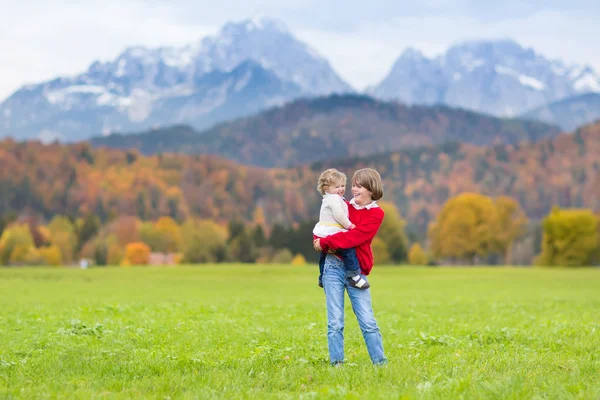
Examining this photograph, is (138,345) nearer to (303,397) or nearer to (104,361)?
(104,361)

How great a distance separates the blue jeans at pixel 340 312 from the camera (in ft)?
33.9

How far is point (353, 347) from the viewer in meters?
12.9

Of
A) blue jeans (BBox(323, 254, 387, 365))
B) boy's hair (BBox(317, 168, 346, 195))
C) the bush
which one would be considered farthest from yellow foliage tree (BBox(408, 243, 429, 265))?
boy's hair (BBox(317, 168, 346, 195))

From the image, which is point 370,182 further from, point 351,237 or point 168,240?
point 168,240

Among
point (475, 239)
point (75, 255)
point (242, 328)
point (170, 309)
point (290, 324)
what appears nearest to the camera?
point (242, 328)

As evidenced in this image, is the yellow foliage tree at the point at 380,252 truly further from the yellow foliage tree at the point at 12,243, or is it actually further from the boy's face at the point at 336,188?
the boy's face at the point at 336,188

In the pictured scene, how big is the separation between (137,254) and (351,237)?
140 meters

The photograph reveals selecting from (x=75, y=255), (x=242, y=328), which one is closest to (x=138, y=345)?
(x=242, y=328)

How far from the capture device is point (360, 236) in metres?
9.99

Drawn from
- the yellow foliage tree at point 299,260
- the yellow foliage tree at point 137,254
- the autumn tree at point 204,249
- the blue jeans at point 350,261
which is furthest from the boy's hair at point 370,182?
the yellow foliage tree at point 137,254

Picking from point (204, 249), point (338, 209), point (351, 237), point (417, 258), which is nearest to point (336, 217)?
point (338, 209)

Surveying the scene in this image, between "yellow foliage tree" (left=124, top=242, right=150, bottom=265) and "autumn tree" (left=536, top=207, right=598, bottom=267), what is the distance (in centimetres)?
7975

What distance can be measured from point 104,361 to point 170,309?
39.5 feet

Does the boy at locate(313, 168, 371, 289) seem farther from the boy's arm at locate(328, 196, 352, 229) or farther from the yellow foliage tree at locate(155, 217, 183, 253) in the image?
the yellow foliage tree at locate(155, 217, 183, 253)
